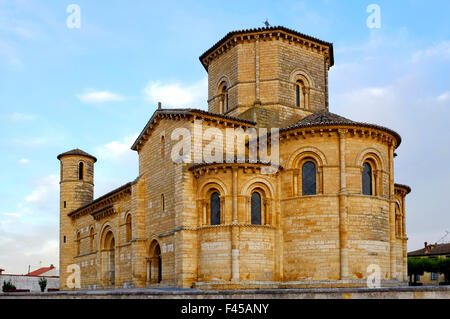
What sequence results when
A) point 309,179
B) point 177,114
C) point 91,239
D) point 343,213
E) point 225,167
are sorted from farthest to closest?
point 91,239, point 177,114, point 309,179, point 225,167, point 343,213

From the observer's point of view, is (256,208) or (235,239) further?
(256,208)

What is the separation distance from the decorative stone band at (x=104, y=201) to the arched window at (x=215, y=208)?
6.41 metres

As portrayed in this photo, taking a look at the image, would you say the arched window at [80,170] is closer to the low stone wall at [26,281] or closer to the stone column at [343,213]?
the low stone wall at [26,281]

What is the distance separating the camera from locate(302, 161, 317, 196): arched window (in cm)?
2278

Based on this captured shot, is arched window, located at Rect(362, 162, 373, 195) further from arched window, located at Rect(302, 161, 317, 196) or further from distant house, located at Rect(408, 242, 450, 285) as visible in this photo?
distant house, located at Rect(408, 242, 450, 285)

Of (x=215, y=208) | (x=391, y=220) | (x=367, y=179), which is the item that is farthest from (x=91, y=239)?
(x=391, y=220)

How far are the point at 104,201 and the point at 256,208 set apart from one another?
47.1 ft

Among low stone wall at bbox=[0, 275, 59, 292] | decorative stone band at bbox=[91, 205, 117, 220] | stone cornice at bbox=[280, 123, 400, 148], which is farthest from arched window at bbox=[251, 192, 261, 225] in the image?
low stone wall at bbox=[0, 275, 59, 292]

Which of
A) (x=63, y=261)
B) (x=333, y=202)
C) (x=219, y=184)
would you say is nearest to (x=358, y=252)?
(x=333, y=202)

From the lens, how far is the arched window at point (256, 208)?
22.6 metres

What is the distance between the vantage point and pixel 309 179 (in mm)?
22922

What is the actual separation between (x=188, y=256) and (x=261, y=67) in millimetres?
11254

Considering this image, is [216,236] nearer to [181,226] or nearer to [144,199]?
[181,226]

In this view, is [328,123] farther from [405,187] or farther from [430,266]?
[430,266]
